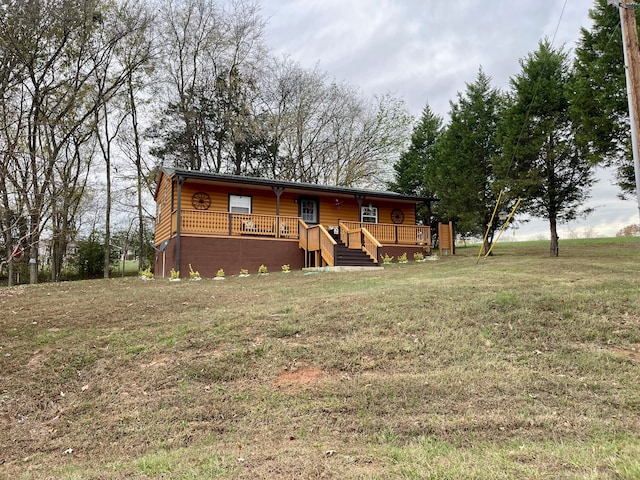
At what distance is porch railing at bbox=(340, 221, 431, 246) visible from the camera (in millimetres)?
17853

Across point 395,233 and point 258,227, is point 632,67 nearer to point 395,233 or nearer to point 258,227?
point 395,233

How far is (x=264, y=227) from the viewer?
16.4 m

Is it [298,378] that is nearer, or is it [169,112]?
[298,378]

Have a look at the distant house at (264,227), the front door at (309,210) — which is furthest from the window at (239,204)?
the front door at (309,210)

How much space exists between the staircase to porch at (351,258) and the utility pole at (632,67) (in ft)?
28.5

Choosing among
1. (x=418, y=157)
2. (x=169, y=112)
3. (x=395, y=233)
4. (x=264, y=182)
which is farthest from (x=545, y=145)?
(x=169, y=112)

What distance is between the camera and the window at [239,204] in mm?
17547

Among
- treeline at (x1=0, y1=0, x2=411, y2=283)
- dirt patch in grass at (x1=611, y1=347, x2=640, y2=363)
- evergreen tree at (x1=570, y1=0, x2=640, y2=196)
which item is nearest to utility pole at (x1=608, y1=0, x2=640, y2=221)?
dirt patch in grass at (x1=611, y1=347, x2=640, y2=363)

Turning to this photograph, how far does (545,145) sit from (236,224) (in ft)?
38.9

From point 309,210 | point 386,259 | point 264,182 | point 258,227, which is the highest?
point 264,182

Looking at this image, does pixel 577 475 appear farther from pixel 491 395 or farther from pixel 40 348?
pixel 40 348

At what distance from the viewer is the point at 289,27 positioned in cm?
2570

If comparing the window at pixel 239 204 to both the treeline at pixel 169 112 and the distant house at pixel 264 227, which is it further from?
the treeline at pixel 169 112

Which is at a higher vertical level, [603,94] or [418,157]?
[418,157]
